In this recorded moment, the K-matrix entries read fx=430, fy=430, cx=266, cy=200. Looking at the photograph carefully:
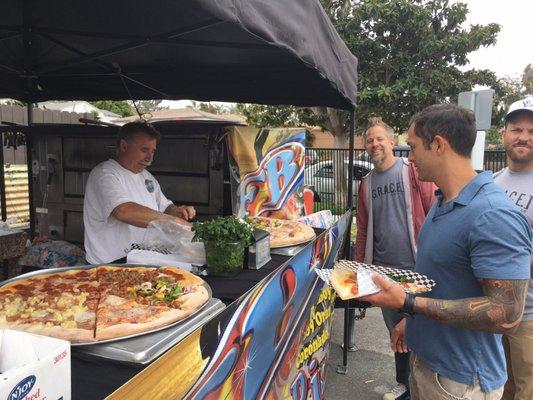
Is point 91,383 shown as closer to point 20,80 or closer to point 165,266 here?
point 165,266

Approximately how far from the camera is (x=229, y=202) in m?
4.38

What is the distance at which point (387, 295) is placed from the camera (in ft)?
5.82

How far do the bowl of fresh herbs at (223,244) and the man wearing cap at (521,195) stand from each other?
1692 millimetres

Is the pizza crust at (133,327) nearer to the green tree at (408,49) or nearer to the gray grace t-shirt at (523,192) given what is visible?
the gray grace t-shirt at (523,192)

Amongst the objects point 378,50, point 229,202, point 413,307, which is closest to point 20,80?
point 229,202

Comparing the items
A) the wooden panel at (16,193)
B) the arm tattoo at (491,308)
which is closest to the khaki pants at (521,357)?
the arm tattoo at (491,308)

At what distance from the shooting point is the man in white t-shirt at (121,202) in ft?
9.47

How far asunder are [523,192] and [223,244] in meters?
1.91

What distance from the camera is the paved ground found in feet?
12.1

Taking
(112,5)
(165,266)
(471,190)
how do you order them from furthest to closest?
1. (112,5)
2. (165,266)
3. (471,190)

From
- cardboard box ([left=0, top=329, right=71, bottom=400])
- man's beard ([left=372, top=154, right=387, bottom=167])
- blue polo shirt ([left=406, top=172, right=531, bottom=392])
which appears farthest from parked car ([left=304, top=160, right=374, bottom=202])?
cardboard box ([left=0, top=329, right=71, bottom=400])

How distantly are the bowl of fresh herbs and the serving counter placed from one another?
0.20 feet

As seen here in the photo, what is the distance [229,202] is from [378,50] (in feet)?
35.8

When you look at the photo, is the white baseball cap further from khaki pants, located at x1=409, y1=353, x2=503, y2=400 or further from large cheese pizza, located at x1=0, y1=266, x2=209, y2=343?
large cheese pizza, located at x1=0, y1=266, x2=209, y2=343
